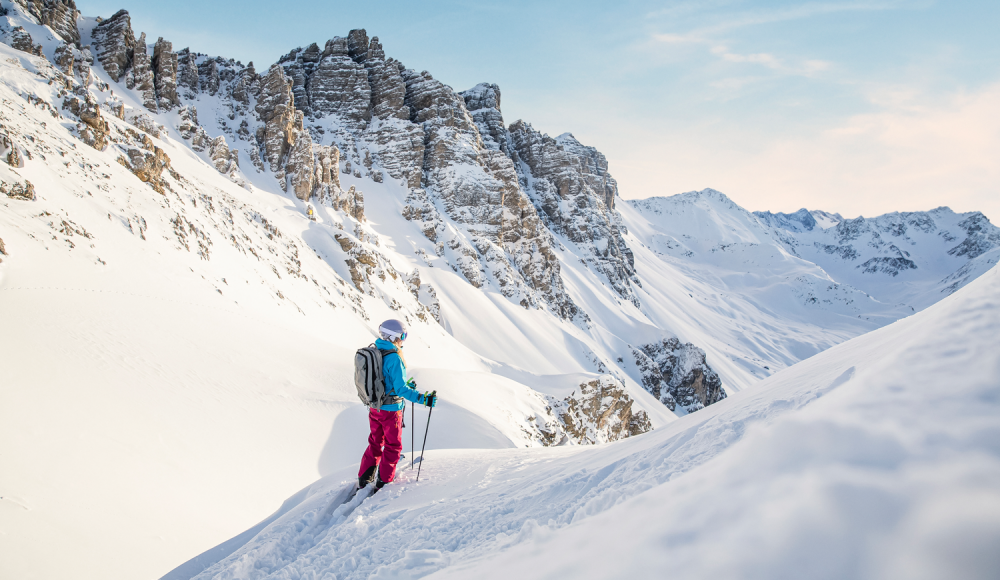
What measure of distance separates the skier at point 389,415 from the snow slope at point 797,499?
1.31 meters

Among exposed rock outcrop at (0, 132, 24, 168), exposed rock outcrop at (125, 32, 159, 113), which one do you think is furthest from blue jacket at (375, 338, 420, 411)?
exposed rock outcrop at (125, 32, 159, 113)

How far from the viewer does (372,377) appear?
469cm

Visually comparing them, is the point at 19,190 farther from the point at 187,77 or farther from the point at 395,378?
the point at 187,77

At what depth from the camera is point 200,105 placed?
148 ft

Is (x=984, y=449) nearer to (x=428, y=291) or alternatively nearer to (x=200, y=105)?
(x=428, y=291)

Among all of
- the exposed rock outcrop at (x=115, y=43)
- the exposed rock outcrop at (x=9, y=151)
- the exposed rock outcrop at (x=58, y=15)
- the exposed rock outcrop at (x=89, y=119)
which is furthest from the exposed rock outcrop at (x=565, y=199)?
the exposed rock outcrop at (x=9, y=151)

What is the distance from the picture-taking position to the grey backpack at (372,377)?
4.68 meters

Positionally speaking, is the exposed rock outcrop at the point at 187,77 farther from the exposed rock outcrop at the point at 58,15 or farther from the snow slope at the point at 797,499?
the snow slope at the point at 797,499

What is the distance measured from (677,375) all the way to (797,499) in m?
61.0

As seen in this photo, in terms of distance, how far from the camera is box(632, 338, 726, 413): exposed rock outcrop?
5453 centimetres

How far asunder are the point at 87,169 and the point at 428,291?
2356 centimetres

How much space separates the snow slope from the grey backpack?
1518 millimetres

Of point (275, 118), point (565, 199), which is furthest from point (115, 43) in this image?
point (565, 199)

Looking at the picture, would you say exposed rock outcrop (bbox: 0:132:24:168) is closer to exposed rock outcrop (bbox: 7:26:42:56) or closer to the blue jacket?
the blue jacket
